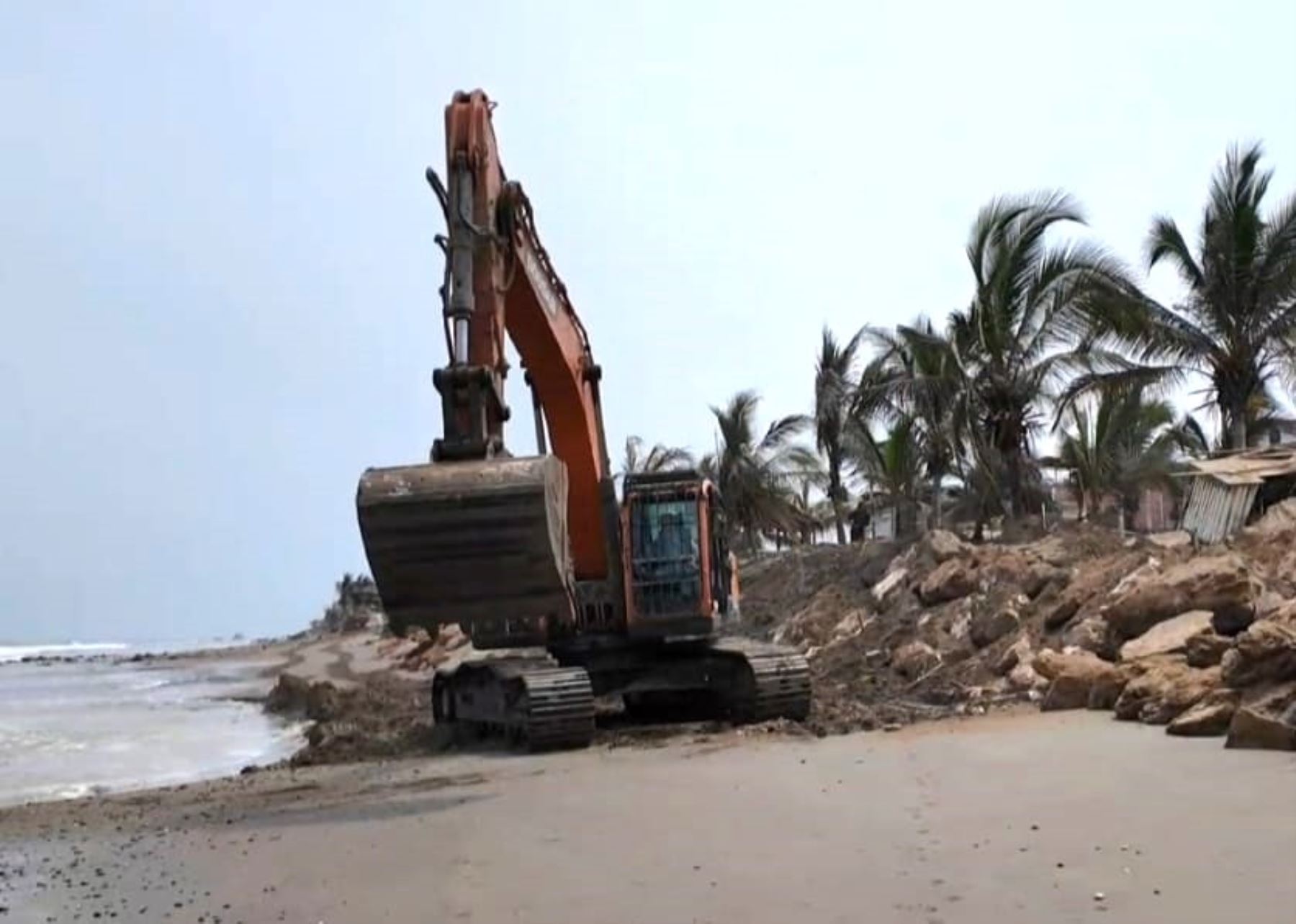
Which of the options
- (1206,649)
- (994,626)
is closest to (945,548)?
(994,626)

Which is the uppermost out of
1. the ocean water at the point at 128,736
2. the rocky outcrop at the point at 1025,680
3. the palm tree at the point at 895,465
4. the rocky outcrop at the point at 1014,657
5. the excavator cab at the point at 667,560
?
the palm tree at the point at 895,465

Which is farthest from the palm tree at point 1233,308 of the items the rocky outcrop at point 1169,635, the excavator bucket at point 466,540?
the excavator bucket at point 466,540

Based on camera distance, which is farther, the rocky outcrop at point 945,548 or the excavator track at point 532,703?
the rocky outcrop at point 945,548

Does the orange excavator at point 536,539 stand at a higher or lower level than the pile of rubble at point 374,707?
higher

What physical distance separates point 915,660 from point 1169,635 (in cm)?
546

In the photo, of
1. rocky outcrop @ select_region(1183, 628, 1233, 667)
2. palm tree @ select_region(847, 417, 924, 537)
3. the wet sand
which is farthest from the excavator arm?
palm tree @ select_region(847, 417, 924, 537)

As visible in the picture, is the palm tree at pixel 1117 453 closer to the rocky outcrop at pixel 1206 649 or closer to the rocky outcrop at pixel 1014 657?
the rocky outcrop at pixel 1014 657

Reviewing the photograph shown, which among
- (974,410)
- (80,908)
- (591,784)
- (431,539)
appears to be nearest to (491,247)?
(431,539)

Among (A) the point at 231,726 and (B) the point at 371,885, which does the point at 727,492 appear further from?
(B) the point at 371,885

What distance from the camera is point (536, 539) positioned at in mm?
10859

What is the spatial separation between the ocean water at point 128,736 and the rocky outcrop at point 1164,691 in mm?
10592

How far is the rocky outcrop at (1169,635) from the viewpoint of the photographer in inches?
564

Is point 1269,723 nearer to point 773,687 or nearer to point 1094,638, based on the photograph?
point 773,687

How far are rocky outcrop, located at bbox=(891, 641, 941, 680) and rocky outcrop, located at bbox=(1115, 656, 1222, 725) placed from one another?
5.83 m
